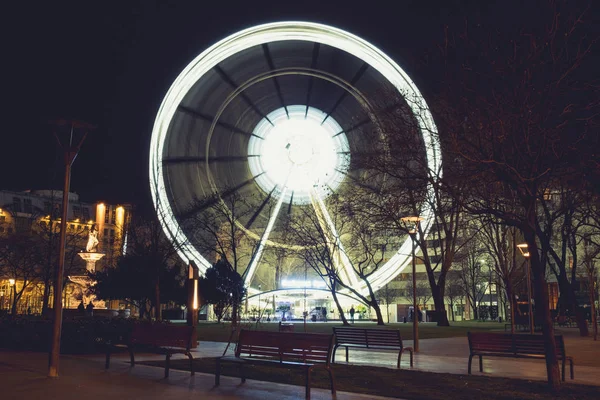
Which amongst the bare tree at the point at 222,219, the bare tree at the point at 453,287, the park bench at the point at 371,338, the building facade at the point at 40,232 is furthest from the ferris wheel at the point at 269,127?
the bare tree at the point at 453,287

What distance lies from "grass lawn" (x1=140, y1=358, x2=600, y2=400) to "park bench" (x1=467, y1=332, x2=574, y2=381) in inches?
21.8

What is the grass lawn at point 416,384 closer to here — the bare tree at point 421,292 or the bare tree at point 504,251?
the bare tree at point 504,251

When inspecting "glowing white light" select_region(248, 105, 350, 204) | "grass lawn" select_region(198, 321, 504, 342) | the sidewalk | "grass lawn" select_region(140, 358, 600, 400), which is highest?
"glowing white light" select_region(248, 105, 350, 204)

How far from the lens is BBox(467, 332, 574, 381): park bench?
30.5 ft

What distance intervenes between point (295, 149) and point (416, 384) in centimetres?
2896

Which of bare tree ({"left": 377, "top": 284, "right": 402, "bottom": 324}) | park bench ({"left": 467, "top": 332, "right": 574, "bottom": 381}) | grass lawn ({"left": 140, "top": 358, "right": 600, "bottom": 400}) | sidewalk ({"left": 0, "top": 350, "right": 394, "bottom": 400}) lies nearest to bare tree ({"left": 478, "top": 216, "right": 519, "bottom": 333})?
park bench ({"left": 467, "top": 332, "right": 574, "bottom": 381})

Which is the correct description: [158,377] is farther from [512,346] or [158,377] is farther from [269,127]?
Answer: [269,127]

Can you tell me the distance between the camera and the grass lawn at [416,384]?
25.0ft

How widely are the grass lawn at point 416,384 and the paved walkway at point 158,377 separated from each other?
0.58 metres

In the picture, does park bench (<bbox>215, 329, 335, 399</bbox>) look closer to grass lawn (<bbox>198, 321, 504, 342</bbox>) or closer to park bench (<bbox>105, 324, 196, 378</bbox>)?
park bench (<bbox>105, 324, 196, 378</bbox>)

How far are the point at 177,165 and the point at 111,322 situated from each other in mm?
19286

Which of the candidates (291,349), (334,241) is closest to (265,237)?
(334,241)

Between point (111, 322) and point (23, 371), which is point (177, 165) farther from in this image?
point (23, 371)

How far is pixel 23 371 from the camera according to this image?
9.38 m
